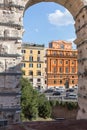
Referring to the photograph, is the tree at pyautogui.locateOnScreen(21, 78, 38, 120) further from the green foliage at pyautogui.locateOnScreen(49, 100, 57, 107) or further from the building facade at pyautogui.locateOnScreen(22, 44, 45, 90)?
the building facade at pyautogui.locateOnScreen(22, 44, 45, 90)

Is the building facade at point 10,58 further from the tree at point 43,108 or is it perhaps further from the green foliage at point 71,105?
the green foliage at point 71,105

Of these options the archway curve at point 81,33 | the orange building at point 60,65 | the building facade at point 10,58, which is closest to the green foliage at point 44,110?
the archway curve at point 81,33

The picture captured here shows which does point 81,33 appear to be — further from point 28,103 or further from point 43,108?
point 43,108

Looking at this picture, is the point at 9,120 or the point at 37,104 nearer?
the point at 9,120

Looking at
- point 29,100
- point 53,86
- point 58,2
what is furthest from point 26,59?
point 58,2

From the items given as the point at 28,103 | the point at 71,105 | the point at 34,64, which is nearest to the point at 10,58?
the point at 28,103

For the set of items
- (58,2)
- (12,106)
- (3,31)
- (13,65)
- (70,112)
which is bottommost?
(70,112)

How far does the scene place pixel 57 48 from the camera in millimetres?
69250

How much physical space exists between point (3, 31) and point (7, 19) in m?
0.59

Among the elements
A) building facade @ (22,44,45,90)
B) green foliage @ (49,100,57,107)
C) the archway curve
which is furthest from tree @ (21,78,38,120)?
building facade @ (22,44,45,90)

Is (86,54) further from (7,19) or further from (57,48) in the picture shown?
(57,48)

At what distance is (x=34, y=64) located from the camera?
63.0 metres

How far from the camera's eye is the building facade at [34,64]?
202ft

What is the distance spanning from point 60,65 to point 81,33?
173ft
